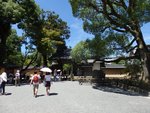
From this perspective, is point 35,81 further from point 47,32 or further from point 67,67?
point 67,67

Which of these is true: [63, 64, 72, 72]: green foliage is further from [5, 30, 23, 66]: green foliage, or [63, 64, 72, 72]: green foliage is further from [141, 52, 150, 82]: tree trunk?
[141, 52, 150, 82]: tree trunk

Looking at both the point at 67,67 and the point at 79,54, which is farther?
the point at 67,67

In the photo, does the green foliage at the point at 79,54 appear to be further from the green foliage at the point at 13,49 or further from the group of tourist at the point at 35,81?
the group of tourist at the point at 35,81

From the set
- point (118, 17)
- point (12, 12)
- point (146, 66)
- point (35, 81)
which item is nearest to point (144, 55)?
point (146, 66)

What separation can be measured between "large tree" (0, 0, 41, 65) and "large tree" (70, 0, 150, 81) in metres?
6.82

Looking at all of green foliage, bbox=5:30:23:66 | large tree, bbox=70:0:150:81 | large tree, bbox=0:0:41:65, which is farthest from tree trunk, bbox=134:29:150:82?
green foliage, bbox=5:30:23:66

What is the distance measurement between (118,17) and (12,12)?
35.8 feet

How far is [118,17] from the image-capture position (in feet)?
85.5

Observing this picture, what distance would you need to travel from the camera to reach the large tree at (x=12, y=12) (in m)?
30.1

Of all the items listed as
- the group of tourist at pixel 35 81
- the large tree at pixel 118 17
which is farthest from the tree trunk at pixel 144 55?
the group of tourist at pixel 35 81

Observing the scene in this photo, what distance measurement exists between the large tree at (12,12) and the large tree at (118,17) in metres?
6.82

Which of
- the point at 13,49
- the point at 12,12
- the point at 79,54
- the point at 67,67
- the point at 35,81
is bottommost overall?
the point at 35,81

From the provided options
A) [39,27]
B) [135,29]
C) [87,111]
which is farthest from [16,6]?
[87,111]

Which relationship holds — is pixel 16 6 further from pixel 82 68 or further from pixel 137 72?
pixel 82 68
